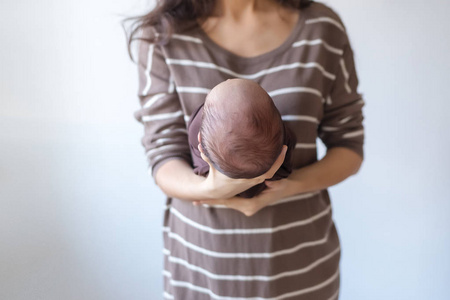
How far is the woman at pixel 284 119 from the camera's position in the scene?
83 centimetres

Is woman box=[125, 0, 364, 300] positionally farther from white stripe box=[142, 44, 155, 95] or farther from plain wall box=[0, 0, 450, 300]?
plain wall box=[0, 0, 450, 300]

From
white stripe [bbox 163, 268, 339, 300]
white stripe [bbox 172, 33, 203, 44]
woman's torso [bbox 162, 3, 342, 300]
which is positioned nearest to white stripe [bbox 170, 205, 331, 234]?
woman's torso [bbox 162, 3, 342, 300]

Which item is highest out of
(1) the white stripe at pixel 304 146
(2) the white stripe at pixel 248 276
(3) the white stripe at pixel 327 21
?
(3) the white stripe at pixel 327 21

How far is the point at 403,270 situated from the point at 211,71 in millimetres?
1021

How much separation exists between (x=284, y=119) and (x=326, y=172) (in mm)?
134

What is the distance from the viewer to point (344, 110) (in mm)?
897

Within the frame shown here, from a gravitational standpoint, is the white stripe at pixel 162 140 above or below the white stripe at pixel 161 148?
above

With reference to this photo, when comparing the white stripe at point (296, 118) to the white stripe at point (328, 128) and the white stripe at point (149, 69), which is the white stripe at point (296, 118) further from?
the white stripe at point (149, 69)

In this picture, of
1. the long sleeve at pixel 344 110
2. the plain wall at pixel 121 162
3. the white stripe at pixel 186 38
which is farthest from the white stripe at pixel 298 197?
the plain wall at pixel 121 162

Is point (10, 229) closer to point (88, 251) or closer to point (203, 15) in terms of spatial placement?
point (88, 251)

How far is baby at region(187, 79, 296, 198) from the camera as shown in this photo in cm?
63

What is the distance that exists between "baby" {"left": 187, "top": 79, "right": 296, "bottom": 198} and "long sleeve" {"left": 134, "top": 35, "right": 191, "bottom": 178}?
0.61ft

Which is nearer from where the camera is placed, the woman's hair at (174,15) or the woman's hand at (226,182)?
the woman's hand at (226,182)

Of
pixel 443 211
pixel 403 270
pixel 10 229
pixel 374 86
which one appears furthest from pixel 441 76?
pixel 10 229
